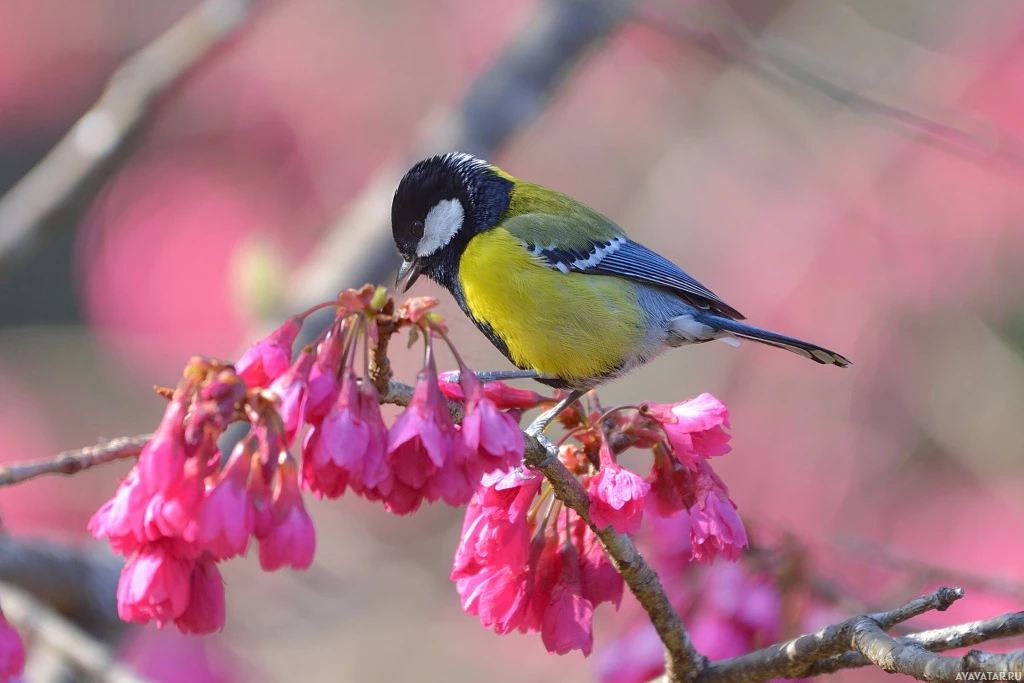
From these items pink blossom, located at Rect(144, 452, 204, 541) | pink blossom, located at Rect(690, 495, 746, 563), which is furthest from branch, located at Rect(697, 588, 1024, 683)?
pink blossom, located at Rect(144, 452, 204, 541)

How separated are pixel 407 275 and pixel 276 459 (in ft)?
4.90

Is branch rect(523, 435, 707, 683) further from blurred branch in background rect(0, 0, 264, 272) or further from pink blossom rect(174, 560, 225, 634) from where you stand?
blurred branch in background rect(0, 0, 264, 272)

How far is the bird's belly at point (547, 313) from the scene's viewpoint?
2.44 metres

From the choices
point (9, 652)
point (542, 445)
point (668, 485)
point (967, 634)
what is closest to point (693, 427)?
point (668, 485)

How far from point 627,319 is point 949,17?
16.4 ft

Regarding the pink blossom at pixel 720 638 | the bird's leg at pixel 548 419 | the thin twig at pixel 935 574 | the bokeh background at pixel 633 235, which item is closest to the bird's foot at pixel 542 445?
the bird's leg at pixel 548 419

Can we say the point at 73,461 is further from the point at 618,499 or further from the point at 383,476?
the point at 618,499

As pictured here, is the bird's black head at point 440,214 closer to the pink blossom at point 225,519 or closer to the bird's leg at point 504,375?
the bird's leg at point 504,375

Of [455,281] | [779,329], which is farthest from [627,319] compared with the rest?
[779,329]

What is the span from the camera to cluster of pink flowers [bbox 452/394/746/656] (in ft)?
5.03

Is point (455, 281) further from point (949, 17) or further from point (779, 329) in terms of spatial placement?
point (949, 17)

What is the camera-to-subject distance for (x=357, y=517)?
5734 mm

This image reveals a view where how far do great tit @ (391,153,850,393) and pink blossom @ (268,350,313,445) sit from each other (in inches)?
44.3

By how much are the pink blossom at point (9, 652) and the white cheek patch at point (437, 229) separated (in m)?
1.49
